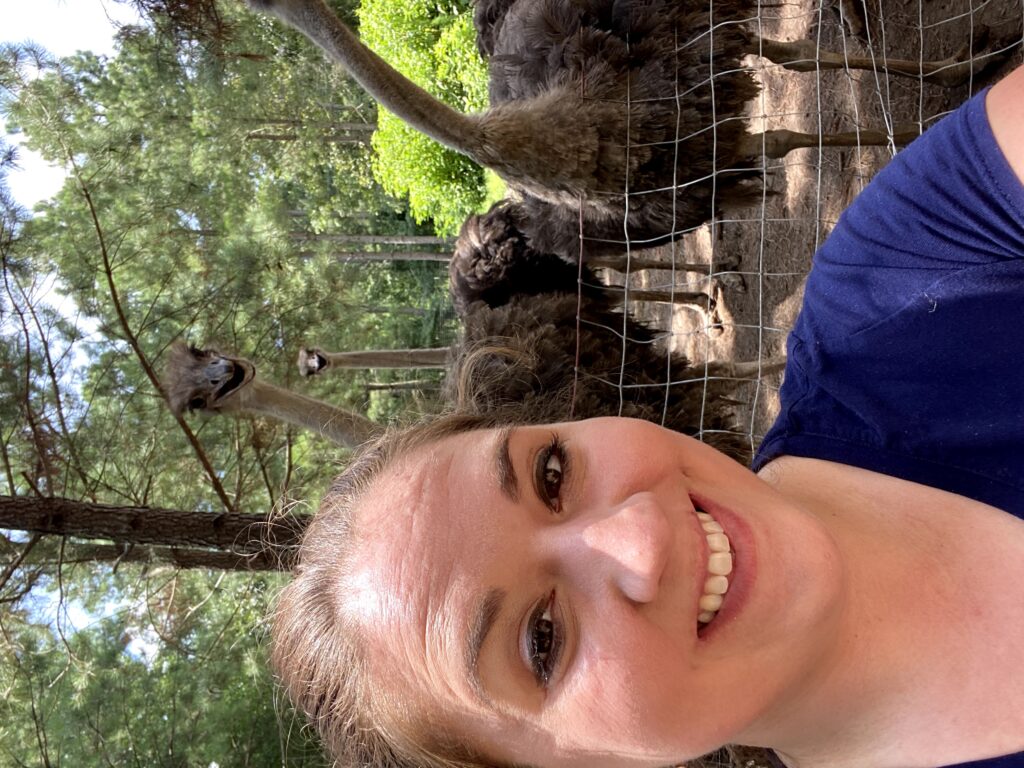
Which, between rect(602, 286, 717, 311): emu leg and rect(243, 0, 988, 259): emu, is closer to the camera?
rect(243, 0, 988, 259): emu

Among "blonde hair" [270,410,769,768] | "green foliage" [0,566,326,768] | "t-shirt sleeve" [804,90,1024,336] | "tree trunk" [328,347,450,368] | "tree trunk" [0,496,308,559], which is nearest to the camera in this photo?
"t-shirt sleeve" [804,90,1024,336]

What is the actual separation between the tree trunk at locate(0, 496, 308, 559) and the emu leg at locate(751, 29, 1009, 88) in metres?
3.16

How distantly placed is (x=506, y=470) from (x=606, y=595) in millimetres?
312

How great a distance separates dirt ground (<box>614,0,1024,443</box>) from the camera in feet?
11.9

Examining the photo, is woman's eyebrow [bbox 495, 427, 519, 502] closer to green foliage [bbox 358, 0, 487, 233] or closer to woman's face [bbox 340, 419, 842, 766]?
woman's face [bbox 340, 419, 842, 766]

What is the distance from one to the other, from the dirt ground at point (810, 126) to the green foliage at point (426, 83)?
18.5 ft

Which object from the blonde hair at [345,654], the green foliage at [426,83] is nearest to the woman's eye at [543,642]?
the blonde hair at [345,654]

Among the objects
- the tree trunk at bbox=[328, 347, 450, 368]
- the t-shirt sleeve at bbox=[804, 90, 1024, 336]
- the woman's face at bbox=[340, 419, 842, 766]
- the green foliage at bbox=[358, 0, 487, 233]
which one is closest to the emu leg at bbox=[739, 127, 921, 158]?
the t-shirt sleeve at bbox=[804, 90, 1024, 336]

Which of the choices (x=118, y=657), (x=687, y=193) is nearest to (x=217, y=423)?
(x=118, y=657)

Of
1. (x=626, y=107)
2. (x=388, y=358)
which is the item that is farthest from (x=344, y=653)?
(x=388, y=358)

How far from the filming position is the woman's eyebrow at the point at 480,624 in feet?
4.53

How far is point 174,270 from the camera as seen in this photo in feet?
16.3

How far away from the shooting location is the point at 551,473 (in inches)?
61.8

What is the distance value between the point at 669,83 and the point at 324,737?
2950 millimetres
